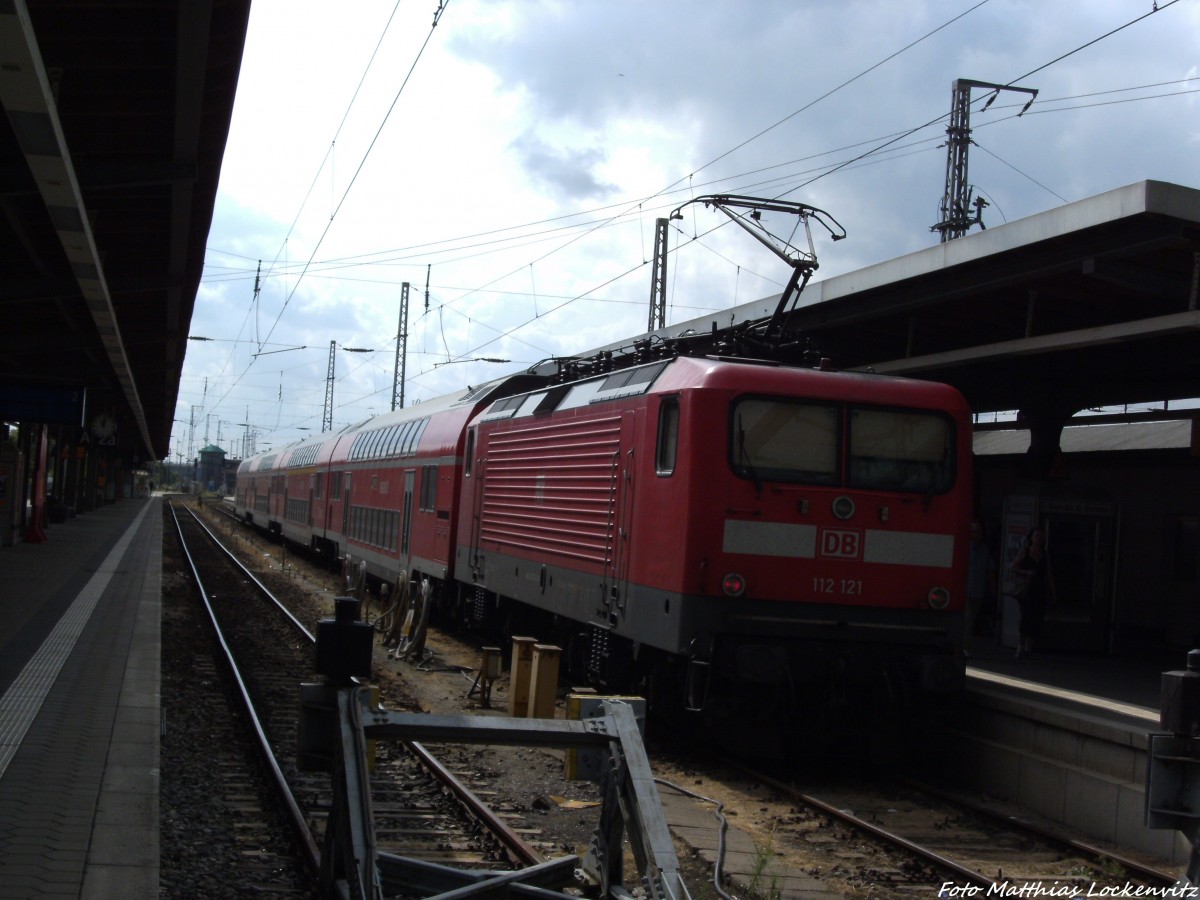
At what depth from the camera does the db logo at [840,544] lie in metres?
9.12

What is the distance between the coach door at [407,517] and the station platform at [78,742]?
3.75 meters

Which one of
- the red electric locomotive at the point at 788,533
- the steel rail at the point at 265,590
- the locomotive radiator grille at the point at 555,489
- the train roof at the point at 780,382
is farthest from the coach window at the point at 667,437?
the steel rail at the point at 265,590

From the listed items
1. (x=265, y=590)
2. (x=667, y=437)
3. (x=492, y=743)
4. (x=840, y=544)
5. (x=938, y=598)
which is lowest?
(x=265, y=590)

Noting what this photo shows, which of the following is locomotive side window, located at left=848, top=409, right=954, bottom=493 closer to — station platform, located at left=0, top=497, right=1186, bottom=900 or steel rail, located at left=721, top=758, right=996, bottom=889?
station platform, located at left=0, top=497, right=1186, bottom=900

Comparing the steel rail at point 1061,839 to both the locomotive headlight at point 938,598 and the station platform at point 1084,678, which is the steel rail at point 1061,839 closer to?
the station platform at point 1084,678

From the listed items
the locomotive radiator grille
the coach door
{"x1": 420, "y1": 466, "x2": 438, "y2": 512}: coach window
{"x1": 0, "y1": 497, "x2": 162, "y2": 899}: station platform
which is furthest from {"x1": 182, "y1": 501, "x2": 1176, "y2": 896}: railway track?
the coach door

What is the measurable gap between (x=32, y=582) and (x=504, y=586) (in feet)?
35.5

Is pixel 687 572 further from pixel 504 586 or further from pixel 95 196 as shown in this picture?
pixel 95 196

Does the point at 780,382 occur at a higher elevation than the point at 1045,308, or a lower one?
lower

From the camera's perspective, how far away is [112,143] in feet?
35.4

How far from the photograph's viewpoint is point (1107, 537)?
13.9 metres

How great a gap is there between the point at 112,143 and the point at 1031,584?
31.6 feet

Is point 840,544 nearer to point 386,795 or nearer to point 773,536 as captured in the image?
point 773,536

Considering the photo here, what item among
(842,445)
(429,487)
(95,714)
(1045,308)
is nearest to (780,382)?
(842,445)
